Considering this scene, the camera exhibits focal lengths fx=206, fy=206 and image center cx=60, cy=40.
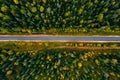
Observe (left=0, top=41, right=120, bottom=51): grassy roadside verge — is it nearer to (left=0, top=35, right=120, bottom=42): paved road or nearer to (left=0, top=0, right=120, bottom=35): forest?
(left=0, top=35, right=120, bottom=42): paved road

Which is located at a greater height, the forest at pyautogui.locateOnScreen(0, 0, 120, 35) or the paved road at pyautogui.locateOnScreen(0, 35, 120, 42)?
the forest at pyautogui.locateOnScreen(0, 0, 120, 35)

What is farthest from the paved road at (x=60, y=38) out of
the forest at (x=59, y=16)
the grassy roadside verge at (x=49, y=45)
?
the forest at (x=59, y=16)

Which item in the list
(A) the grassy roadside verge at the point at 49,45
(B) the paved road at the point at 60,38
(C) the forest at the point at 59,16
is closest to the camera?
(C) the forest at the point at 59,16

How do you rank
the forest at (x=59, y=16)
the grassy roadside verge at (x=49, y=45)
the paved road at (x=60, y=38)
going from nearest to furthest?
the forest at (x=59, y=16) < the grassy roadside verge at (x=49, y=45) < the paved road at (x=60, y=38)

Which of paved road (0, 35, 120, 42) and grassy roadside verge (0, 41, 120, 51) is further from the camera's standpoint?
paved road (0, 35, 120, 42)

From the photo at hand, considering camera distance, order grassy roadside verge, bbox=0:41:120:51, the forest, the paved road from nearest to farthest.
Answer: the forest < grassy roadside verge, bbox=0:41:120:51 < the paved road

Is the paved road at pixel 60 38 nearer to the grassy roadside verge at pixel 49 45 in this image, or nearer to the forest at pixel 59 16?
the grassy roadside verge at pixel 49 45

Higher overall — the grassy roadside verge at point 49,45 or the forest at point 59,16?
the forest at point 59,16

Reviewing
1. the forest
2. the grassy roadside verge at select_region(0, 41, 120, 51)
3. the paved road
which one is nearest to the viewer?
the forest

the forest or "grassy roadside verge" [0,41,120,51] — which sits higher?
the forest

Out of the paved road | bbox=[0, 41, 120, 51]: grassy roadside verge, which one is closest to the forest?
the paved road

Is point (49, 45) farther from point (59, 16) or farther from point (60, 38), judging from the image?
point (59, 16)

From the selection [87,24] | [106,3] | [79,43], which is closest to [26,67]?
[79,43]
